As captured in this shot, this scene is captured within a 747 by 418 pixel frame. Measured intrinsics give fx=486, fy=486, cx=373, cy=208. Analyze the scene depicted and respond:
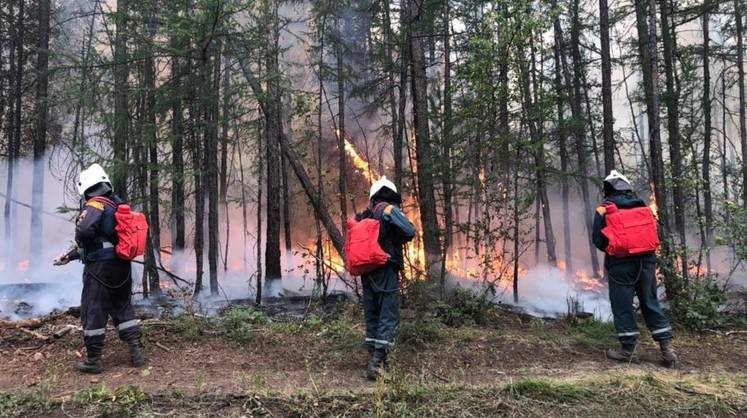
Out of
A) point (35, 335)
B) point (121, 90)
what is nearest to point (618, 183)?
point (35, 335)

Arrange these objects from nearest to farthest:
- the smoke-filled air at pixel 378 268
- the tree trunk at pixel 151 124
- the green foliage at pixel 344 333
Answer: the smoke-filled air at pixel 378 268 < the green foliage at pixel 344 333 < the tree trunk at pixel 151 124

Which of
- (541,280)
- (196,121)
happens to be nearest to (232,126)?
(196,121)

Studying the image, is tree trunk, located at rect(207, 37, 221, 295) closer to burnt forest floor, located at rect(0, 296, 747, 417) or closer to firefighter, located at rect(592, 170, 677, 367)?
burnt forest floor, located at rect(0, 296, 747, 417)

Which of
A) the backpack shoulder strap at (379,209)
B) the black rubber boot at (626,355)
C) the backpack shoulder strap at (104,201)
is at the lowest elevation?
the black rubber boot at (626,355)

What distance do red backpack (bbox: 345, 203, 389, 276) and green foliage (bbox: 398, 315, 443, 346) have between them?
144 centimetres

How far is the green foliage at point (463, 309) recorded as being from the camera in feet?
24.1

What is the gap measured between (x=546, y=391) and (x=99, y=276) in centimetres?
459

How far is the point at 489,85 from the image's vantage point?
7.40m

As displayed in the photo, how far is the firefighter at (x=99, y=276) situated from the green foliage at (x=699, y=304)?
25.0 feet

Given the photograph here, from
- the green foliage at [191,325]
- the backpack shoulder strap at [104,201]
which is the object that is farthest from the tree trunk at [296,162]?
the backpack shoulder strap at [104,201]

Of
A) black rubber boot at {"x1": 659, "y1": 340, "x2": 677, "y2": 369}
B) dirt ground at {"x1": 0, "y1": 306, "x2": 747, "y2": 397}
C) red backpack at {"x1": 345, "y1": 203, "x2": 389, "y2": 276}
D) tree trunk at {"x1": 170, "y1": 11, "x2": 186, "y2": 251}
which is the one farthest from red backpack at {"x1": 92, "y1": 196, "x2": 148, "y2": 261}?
black rubber boot at {"x1": 659, "y1": 340, "x2": 677, "y2": 369}

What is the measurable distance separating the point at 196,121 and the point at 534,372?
8571 mm

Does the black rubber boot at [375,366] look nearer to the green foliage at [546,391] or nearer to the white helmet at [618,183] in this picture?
the green foliage at [546,391]

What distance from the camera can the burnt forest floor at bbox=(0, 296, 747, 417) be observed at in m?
4.20
